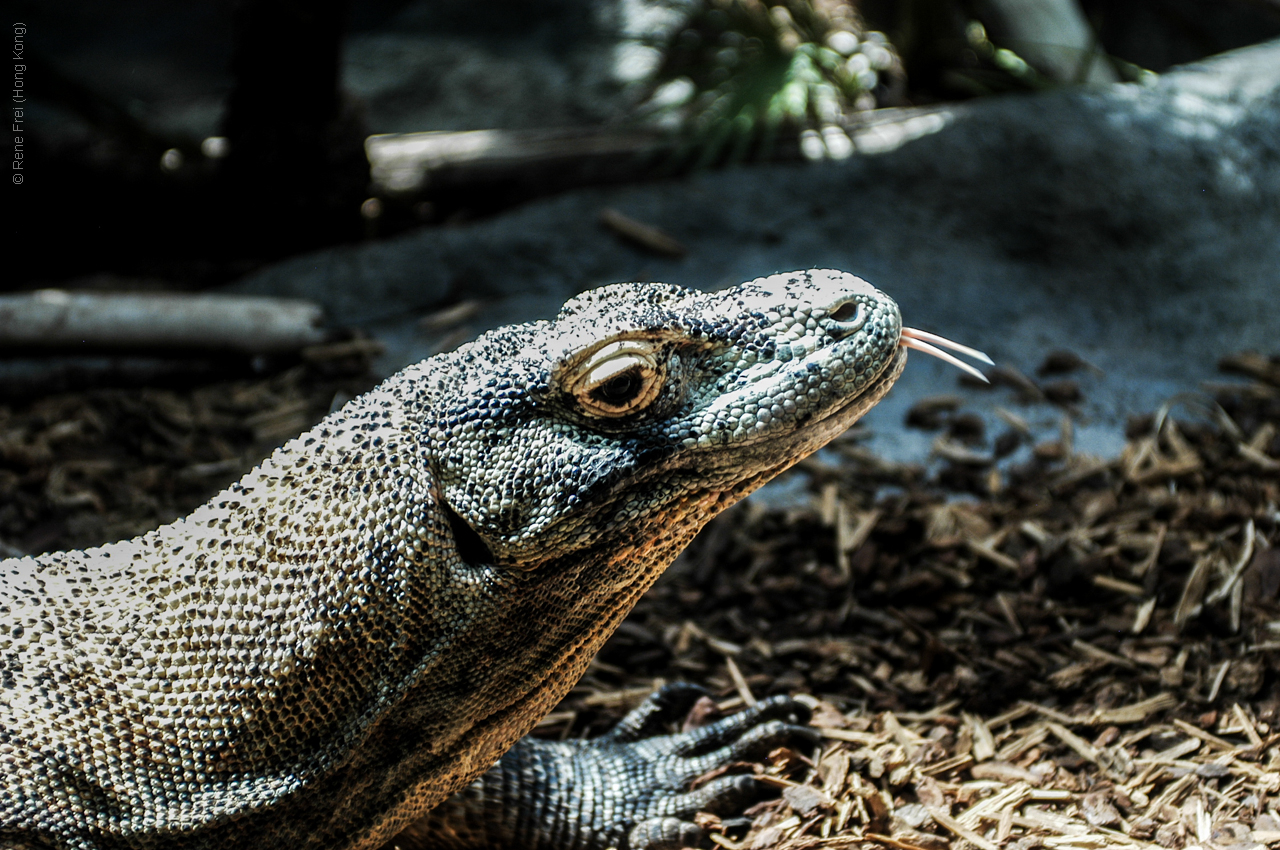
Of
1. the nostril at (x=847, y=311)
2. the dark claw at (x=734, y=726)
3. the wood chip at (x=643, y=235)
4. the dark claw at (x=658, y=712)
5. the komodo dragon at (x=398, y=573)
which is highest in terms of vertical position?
the nostril at (x=847, y=311)

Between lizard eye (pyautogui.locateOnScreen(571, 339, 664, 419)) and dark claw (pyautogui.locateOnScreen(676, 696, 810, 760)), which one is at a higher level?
lizard eye (pyautogui.locateOnScreen(571, 339, 664, 419))

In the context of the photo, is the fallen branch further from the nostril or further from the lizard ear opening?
the nostril

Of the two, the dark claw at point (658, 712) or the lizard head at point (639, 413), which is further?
the dark claw at point (658, 712)

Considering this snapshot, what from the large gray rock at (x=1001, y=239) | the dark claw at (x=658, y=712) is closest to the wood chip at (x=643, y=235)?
the large gray rock at (x=1001, y=239)

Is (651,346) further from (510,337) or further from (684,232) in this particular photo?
(684,232)

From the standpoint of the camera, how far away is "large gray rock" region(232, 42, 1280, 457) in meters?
6.73

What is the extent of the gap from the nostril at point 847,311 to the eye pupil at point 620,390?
1.82ft

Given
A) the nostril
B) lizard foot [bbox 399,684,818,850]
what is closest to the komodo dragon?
the nostril

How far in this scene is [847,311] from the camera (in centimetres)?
272

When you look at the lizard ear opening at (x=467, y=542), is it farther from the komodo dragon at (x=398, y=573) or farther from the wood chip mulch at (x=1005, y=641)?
the wood chip mulch at (x=1005, y=641)

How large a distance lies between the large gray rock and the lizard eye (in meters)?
3.88

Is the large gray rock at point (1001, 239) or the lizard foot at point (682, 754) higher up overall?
the large gray rock at point (1001, 239)

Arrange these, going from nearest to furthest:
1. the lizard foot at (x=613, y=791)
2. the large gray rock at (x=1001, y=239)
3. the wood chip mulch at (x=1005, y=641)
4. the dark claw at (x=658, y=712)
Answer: the wood chip mulch at (x=1005, y=641)
the lizard foot at (x=613, y=791)
the dark claw at (x=658, y=712)
the large gray rock at (x=1001, y=239)

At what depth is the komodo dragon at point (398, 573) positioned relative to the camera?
2539mm
